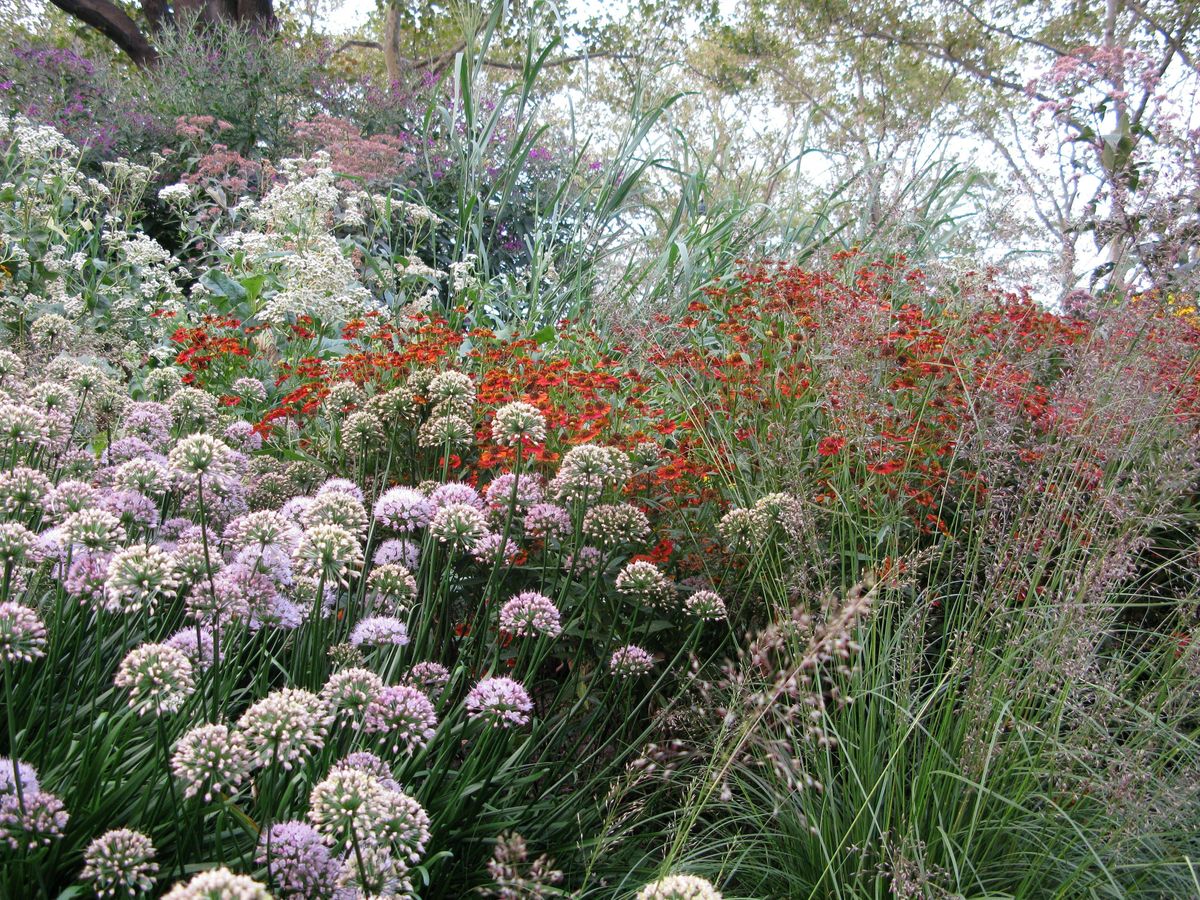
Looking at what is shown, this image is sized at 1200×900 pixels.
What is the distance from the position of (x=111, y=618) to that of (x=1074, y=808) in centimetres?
214

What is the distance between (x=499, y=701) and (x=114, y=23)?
15.5 m

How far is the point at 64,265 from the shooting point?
546 cm

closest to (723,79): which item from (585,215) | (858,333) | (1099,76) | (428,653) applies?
(585,215)

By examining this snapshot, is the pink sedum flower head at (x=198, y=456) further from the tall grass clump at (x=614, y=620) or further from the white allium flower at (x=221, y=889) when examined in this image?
the white allium flower at (x=221, y=889)

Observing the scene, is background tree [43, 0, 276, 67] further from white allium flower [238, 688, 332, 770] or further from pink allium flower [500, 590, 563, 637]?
white allium flower [238, 688, 332, 770]

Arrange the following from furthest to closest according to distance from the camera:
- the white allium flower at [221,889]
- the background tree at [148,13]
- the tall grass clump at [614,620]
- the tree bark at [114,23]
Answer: the tree bark at [114,23]
the background tree at [148,13]
the tall grass clump at [614,620]
the white allium flower at [221,889]

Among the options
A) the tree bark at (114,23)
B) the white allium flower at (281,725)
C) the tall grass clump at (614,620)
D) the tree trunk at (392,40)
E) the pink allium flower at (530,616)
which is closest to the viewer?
the white allium flower at (281,725)

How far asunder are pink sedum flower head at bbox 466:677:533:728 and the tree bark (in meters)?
14.8

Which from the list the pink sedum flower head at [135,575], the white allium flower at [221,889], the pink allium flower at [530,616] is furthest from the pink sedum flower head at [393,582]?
the white allium flower at [221,889]

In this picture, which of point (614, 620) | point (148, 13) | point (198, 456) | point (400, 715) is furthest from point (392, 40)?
point (400, 715)

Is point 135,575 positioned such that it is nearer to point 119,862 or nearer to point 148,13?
point 119,862

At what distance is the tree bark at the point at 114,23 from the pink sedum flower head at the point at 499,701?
1476 cm

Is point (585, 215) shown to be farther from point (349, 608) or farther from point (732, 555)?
point (349, 608)

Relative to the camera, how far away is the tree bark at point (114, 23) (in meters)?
13.9
